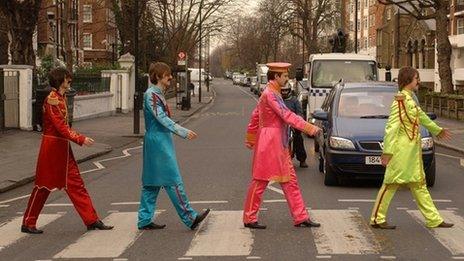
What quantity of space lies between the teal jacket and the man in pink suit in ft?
2.84

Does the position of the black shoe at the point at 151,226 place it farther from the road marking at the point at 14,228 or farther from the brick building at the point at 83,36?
the brick building at the point at 83,36

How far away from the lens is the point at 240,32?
117000mm

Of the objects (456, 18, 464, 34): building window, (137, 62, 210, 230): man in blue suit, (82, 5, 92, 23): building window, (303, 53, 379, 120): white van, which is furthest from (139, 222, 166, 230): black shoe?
(82, 5, 92, 23): building window

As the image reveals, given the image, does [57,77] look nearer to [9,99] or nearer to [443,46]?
[9,99]

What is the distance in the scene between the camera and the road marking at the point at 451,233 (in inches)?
274

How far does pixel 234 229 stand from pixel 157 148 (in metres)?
1.19

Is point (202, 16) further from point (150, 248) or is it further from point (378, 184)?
point (150, 248)

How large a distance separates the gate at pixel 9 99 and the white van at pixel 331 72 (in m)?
8.94

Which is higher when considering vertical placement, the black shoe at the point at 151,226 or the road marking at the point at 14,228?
the black shoe at the point at 151,226

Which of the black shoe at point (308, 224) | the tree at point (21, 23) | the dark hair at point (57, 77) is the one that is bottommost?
the black shoe at point (308, 224)

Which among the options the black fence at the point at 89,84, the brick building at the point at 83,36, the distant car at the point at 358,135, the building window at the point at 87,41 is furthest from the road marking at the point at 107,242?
the building window at the point at 87,41

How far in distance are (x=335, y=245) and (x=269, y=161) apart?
125cm

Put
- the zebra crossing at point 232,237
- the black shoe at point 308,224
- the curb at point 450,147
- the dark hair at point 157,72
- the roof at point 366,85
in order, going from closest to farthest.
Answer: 1. the zebra crossing at point 232,237
2. the dark hair at point 157,72
3. the black shoe at point 308,224
4. the roof at point 366,85
5. the curb at point 450,147

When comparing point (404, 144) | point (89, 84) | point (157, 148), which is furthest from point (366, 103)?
point (89, 84)
